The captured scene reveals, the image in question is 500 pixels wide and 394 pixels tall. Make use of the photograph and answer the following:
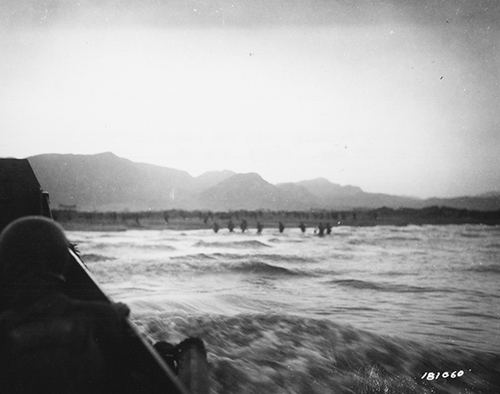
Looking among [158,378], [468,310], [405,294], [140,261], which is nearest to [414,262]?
[405,294]

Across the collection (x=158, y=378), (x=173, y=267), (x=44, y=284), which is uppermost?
(x=44, y=284)

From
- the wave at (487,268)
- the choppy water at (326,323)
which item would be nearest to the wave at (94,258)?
the choppy water at (326,323)

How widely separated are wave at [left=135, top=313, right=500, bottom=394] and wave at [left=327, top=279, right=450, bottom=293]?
24.1 feet

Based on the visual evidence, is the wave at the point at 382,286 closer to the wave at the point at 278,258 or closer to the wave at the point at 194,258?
the wave at the point at 278,258

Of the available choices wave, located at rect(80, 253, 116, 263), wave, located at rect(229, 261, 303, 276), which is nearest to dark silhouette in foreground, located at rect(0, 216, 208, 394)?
wave, located at rect(229, 261, 303, 276)

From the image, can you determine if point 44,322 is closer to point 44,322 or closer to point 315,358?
point 44,322

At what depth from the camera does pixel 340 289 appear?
1625cm

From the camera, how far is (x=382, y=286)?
17078 mm

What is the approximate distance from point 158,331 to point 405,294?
1040cm

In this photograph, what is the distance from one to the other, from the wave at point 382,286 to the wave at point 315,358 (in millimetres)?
7360

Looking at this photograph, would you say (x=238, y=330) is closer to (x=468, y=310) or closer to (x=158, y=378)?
(x=158, y=378)

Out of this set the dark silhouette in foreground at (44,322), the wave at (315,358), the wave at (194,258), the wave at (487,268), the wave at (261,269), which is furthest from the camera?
the wave at (194,258)

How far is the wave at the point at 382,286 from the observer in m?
16.2

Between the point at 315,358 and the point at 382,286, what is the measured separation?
10.2 metres
